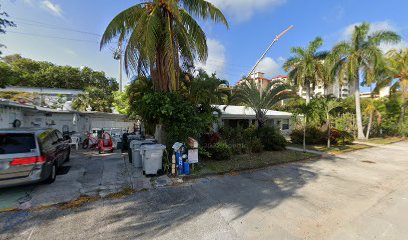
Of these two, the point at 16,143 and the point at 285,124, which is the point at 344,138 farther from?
the point at 16,143

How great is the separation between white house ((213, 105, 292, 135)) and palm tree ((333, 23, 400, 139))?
6796 millimetres

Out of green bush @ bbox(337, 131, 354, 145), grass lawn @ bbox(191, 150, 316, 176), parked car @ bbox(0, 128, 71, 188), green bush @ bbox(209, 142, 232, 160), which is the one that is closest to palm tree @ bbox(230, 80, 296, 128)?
grass lawn @ bbox(191, 150, 316, 176)

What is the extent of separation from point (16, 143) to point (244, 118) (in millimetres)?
15192

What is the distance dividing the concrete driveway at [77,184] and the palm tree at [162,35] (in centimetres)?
383

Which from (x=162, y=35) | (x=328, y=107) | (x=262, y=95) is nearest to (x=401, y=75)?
(x=328, y=107)

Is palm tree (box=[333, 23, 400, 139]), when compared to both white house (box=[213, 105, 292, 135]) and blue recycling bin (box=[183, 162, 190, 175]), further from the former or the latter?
blue recycling bin (box=[183, 162, 190, 175])

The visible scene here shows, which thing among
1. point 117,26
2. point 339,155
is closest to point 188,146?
point 117,26

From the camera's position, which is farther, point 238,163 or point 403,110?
point 403,110

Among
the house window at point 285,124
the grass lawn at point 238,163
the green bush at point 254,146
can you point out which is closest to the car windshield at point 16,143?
the grass lawn at point 238,163

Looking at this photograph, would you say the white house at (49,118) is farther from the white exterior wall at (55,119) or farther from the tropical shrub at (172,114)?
the tropical shrub at (172,114)

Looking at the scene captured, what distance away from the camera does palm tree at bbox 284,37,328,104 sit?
2145 cm

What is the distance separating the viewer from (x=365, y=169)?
27.7ft

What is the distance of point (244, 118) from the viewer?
17469mm

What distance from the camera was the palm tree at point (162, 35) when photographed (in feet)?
24.5
